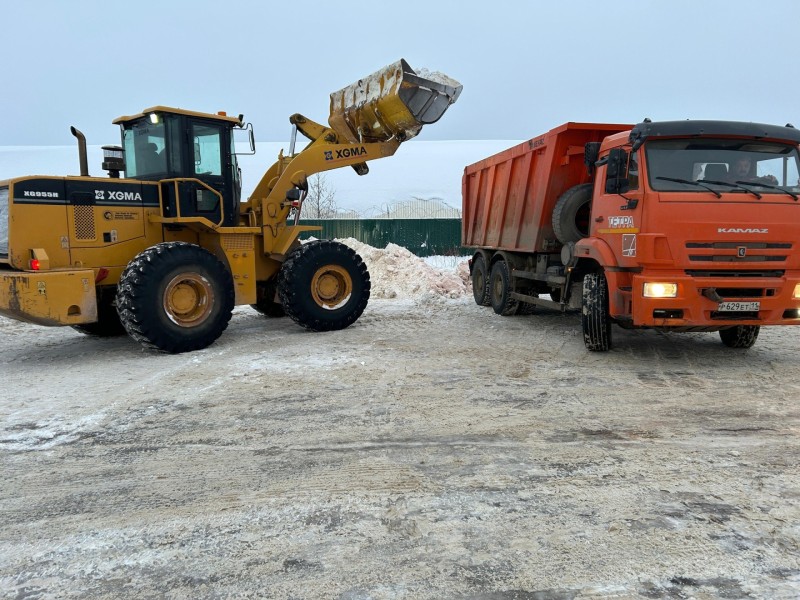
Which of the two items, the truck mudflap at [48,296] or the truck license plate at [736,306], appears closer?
the truck license plate at [736,306]

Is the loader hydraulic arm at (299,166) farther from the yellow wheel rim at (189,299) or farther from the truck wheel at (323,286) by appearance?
the yellow wheel rim at (189,299)

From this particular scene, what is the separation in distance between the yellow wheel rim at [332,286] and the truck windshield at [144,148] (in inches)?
104

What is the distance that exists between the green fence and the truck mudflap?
719 inches

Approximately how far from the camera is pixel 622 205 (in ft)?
22.1

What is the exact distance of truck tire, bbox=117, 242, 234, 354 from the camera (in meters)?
7.03

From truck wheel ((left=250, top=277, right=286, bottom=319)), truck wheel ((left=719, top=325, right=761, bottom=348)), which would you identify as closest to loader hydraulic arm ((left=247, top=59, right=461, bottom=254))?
truck wheel ((left=250, top=277, right=286, bottom=319))

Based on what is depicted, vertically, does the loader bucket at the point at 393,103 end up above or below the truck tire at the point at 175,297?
above

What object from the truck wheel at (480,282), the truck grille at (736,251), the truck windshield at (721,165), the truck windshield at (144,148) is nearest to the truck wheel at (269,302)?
the truck windshield at (144,148)

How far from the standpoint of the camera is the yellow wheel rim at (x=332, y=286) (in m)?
9.01

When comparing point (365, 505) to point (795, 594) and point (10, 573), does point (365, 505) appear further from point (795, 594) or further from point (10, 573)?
point (795, 594)

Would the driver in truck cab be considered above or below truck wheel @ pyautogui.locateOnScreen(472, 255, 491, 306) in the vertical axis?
above

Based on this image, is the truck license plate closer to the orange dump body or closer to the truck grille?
the truck grille

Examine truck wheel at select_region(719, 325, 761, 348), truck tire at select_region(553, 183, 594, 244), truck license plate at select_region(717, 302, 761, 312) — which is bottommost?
truck wheel at select_region(719, 325, 761, 348)

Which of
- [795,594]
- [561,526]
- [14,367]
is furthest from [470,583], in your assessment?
[14,367]
